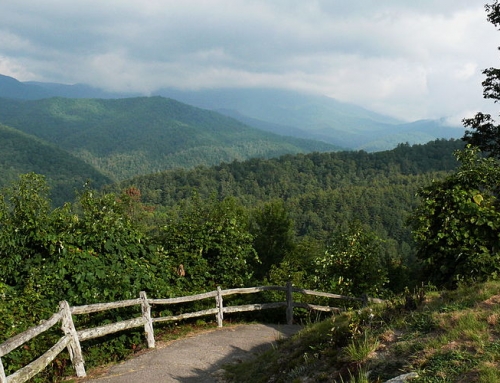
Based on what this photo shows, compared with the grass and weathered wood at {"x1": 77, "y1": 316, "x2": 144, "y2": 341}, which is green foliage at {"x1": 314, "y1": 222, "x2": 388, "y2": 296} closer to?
weathered wood at {"x1": 77, "y1": 316, "x2": 144, "y2": 341}

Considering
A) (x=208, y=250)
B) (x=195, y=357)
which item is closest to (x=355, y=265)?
(x=208, y=250)

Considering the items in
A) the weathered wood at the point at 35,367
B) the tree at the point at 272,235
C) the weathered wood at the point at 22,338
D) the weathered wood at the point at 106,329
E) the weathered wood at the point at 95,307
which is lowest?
the tree at the point at 272,235

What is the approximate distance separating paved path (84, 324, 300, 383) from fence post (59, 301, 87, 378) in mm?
315

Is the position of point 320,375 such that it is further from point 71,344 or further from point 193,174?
point 193,174

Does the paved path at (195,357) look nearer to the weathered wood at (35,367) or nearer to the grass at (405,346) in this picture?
the weathered wood at (35,367)

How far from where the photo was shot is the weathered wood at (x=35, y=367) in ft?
18.6

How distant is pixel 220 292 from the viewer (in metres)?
A: 11.1

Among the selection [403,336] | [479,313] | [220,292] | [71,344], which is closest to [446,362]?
[403,336]

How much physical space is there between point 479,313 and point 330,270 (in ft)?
36.6

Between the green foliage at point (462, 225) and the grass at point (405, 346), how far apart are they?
80.7 inches

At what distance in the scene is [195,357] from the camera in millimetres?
8609

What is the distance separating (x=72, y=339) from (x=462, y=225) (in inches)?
330

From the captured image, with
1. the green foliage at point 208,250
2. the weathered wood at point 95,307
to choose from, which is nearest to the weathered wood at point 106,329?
the weathered wood at point 95,307

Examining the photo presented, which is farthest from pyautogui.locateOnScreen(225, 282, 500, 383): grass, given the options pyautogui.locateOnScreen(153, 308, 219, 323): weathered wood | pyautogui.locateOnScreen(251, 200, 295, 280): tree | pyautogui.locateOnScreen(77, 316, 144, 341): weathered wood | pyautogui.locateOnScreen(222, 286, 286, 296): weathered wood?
pyautogui.locateOnScreen(251, 200, 295, 280): tree
